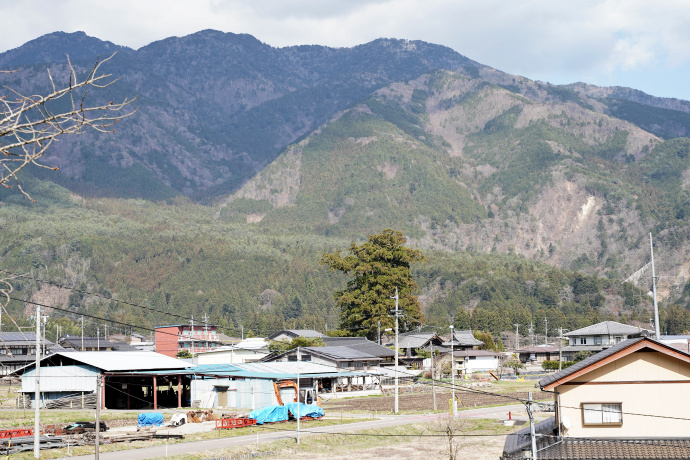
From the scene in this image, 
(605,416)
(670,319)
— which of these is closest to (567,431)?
(605,416)

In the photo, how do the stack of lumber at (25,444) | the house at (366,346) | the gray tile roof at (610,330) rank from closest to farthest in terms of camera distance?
the stack of lumber at (25,444) → the house at (366,346) → the gray tile roof at (610,330)

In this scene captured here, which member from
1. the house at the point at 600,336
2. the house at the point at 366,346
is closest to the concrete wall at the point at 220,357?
the house at the point at 366,346

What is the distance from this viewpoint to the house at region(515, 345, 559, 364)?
139125mm

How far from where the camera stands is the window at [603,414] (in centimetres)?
2402

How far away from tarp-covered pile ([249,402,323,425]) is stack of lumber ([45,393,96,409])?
19.5 m

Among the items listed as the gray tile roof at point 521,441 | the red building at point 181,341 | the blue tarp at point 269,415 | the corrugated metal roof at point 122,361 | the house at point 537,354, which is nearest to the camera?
the gray tile roof at point 521,441

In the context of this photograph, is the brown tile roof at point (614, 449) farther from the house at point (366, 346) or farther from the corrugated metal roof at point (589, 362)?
the house at point (366, 346)

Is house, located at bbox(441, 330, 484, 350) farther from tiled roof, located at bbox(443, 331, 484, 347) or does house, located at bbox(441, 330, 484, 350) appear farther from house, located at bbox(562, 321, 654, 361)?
house, located at bbox(562, 321, 654, 361)

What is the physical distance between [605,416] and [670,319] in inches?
5941

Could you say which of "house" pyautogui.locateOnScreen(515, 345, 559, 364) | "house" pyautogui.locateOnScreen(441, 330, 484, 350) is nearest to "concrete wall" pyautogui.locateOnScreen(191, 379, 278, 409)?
"house" pyautogui.locateOnScreen(441, 330, 484, 350)

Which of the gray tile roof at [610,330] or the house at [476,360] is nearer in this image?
the gray tile roof at [610,330]

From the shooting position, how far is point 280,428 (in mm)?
52375

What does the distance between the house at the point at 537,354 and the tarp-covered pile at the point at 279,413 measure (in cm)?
8928

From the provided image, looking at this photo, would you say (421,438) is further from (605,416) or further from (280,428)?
(605,416)
